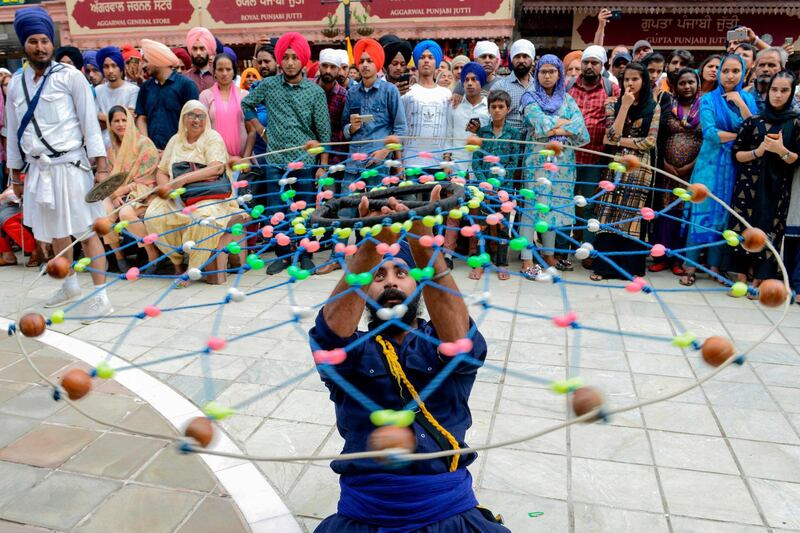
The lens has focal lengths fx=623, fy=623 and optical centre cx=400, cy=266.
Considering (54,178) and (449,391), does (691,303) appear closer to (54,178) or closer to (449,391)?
(449,391)

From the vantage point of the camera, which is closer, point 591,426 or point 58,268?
point 58,268

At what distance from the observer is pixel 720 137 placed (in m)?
5.67

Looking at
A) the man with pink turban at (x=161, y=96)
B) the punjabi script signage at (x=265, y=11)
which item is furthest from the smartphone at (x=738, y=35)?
the punjabi script signage at (x=265, y=11)

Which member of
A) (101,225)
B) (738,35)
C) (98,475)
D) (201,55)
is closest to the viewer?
(101,225)

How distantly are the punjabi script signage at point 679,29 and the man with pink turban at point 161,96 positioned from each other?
480 inches

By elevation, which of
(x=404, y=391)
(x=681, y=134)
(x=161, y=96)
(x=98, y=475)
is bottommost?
(x=98, y=475)

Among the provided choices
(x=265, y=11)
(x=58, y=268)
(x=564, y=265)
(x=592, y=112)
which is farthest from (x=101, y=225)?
(x=265, y=11)

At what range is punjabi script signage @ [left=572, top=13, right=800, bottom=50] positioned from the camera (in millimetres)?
15711

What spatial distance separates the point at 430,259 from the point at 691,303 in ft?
14.7

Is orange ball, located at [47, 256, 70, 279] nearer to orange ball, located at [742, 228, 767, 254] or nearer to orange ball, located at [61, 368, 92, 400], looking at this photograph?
orange ball, located at [61, 368, 92, 400]

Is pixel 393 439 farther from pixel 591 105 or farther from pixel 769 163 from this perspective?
pixel 591 105

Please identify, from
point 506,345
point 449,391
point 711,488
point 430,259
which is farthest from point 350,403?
point 506,345

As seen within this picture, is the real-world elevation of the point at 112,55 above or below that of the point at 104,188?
above

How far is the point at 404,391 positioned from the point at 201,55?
660 centimetres
